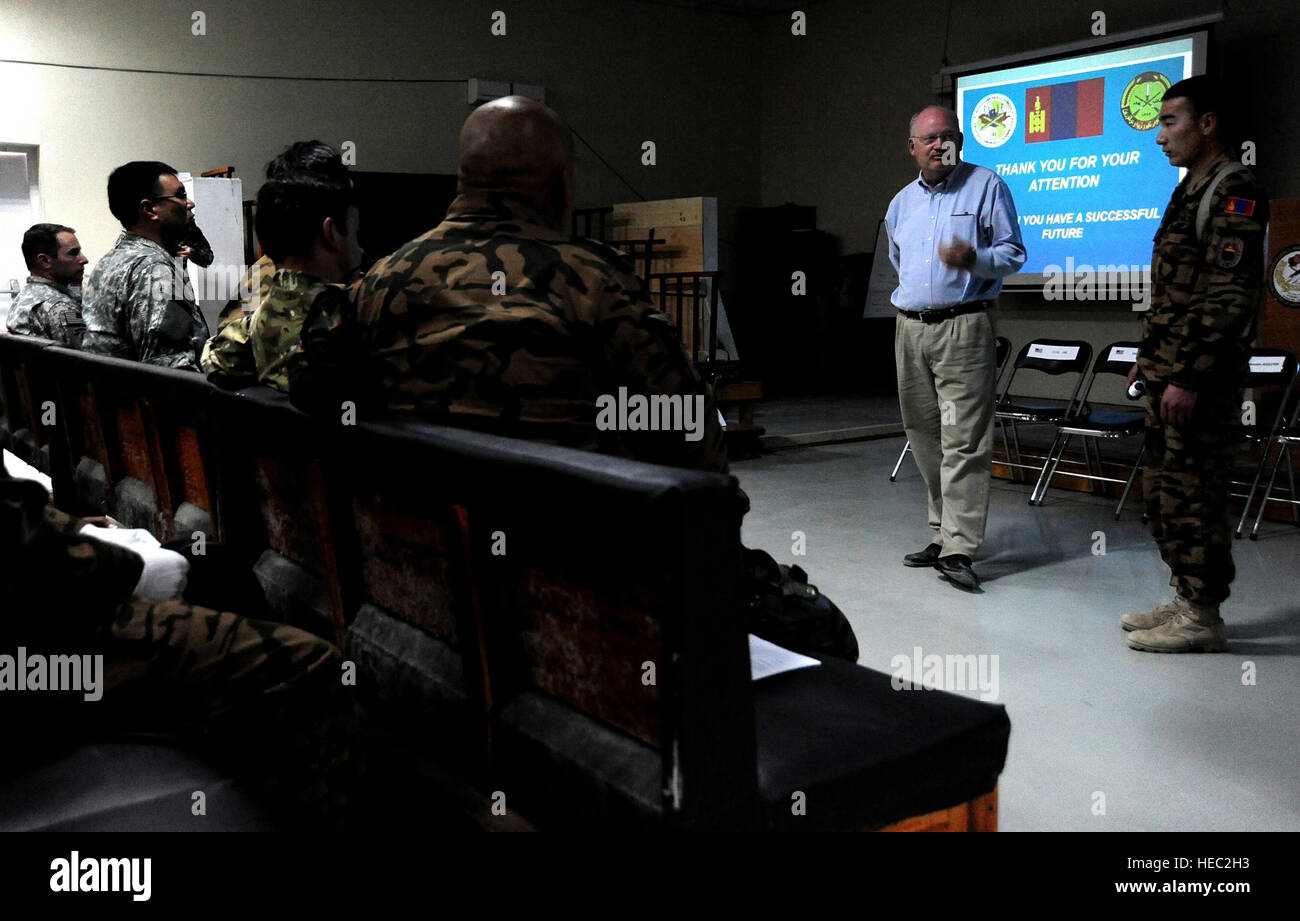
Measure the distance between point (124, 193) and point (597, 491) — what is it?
3.44 metres

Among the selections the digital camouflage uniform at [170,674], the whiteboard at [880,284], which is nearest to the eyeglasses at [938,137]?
the digital camouflage uniform at [170,674]

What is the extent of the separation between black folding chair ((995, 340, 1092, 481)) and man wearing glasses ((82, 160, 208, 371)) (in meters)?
3.85

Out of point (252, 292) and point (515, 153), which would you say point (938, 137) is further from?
point (515, 153)

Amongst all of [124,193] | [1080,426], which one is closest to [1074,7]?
[1080,426]

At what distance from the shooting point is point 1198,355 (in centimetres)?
312

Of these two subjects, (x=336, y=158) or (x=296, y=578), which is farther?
(x=336, y=158)

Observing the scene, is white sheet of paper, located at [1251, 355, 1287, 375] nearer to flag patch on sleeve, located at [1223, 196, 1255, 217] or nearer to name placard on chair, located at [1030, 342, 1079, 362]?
name placard on chair, located at [1030, 342, 1079, 362]

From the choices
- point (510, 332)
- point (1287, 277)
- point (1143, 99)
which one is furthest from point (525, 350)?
point (1143, 99)

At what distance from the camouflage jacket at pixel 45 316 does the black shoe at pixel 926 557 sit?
4100 mm

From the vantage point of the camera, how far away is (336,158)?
275 cm

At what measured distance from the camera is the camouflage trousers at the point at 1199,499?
3.13 metres

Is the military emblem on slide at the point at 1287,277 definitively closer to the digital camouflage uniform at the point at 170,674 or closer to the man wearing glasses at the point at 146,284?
the man wearing glasses at the point at 146,284

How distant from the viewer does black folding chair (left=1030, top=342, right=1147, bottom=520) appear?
5137 mm

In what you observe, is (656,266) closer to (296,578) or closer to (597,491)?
(296,578)
